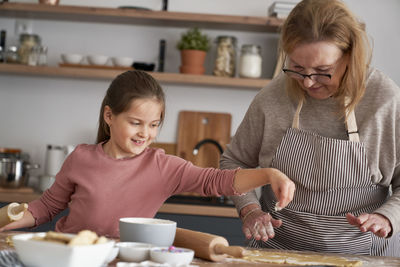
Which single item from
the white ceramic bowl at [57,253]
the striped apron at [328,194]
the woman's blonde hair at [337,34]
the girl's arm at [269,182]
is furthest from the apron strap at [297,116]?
the white ceramic bowl at [57,253]

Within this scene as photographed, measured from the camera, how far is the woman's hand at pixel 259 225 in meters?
1.54

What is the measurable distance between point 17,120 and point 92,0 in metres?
0.86

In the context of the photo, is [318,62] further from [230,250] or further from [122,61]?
[122,61]

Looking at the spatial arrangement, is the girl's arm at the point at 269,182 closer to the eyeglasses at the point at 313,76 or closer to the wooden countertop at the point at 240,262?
the wooden countertop at the point at 240,262

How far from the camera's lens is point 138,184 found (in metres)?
1.50

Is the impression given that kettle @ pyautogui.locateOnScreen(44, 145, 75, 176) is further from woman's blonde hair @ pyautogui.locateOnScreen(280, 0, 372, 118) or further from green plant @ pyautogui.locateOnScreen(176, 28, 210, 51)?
woman's blonde hair @ pyautogui.locateOnScreen(280, 0, 372, 118)

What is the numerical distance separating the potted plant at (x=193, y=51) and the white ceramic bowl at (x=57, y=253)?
2456 mm

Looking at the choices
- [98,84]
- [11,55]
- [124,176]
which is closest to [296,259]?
[124,176]

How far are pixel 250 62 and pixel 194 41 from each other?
34 centimetres

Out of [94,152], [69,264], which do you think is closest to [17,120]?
[94,152]

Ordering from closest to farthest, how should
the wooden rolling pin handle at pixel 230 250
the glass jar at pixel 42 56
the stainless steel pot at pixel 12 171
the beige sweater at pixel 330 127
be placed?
the wooden rolling pin handle at pixel 230 250 < the beige sweater at pixel 330 127 < the stainless steel pot at pixel 12 171 < the glass jar at pixel 42 56

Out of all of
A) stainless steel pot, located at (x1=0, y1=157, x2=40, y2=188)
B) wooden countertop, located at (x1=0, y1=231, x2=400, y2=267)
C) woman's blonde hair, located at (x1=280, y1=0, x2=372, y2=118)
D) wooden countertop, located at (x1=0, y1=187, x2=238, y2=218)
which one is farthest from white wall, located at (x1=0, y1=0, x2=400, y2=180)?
wooden countertop, located at (x1=0, y1=231, x2=400, y2=267)

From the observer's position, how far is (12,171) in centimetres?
314

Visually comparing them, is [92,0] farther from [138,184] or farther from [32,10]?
[138,184]
